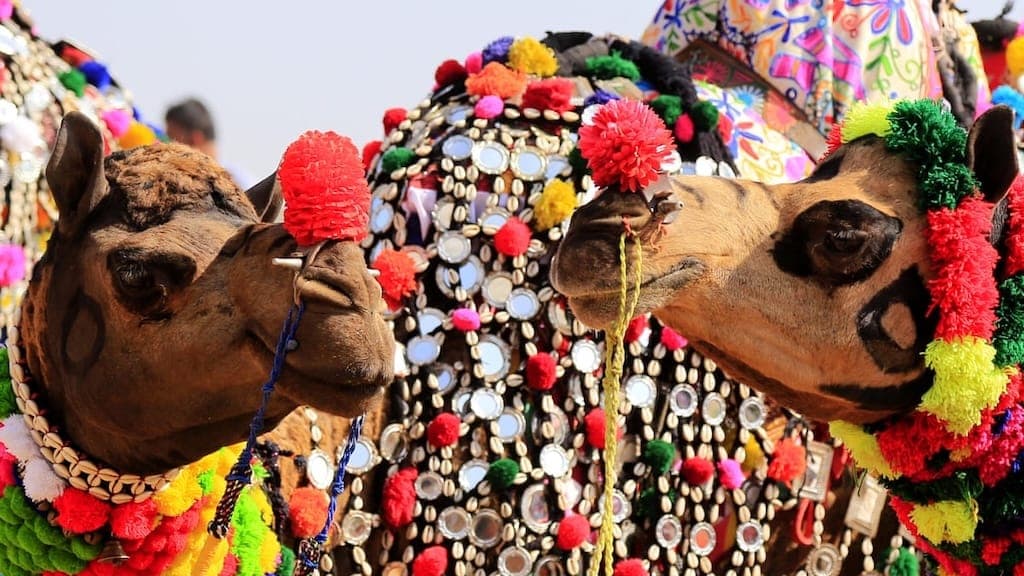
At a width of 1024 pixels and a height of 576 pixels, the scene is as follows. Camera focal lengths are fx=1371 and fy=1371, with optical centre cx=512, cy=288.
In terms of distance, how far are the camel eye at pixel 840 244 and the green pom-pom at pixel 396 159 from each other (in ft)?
5.16

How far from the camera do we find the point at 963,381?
106 inches

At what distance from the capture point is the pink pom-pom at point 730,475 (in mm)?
3967

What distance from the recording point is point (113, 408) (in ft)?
9.17

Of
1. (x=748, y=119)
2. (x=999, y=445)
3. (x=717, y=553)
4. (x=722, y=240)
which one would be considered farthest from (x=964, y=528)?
(x=748, y=119)

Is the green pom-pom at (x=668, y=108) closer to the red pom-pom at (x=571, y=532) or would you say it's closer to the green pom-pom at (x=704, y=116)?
the green pom-pom at (x=704, y=116)

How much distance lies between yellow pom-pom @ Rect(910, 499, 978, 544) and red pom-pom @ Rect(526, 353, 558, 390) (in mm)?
1213

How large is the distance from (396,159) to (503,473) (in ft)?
3.37

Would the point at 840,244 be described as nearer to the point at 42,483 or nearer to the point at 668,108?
the point at 668,108

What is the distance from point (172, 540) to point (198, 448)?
0.22m

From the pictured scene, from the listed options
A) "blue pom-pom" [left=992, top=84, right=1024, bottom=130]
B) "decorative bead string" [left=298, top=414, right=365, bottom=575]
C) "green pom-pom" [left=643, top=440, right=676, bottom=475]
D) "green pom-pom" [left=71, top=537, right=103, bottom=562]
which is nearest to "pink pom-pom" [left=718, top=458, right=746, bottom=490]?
Result: "green pom-pom" [left=643, top=440, right=676, bottom=475]

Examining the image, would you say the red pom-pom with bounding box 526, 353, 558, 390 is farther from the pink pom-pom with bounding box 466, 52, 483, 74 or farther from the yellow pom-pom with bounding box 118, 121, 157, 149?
the yellow pom-pom with bounding box 118, 121, 157, 149

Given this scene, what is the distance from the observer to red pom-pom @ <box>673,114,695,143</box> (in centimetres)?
422

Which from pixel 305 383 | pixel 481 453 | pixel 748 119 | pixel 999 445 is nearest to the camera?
pixel 305 383

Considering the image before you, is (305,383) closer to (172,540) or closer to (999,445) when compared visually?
(172,540)
